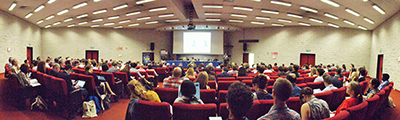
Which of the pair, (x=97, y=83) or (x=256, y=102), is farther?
(x=97, y=83)

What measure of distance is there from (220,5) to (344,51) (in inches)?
454

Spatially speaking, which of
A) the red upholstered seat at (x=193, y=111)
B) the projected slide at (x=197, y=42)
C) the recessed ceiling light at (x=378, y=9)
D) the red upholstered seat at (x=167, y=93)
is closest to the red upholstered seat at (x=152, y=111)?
the red upholstered seat at (x=193, y=111)

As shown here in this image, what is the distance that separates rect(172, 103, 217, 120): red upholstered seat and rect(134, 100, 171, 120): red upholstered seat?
109 mm

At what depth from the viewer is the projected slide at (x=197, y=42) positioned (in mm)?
19562

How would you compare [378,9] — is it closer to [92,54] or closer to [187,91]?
[187,91]

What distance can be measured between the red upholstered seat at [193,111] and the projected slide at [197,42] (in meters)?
17.5

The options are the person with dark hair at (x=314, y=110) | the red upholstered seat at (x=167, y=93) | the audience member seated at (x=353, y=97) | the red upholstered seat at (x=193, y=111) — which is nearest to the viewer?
the red upholstered seat at (x=193, y=111)

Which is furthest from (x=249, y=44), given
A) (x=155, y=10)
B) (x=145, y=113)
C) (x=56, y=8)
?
(x=145, y=113)

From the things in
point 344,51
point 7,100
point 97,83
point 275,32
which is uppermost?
point 275,32

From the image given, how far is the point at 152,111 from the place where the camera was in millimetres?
2148

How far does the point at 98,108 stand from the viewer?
4355 mm

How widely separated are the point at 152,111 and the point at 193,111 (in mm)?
456

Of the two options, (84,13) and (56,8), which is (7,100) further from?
(84,13)

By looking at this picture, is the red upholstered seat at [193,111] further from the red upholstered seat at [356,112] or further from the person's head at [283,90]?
the red upholstered seat at [356,112]
